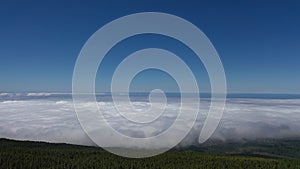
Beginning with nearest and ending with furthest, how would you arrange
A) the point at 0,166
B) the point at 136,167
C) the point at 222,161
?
the point at 0,166 → the point at 136,167 → the point at 222,161

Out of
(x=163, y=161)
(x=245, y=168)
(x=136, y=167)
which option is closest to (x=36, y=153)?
(x=136, y=167)

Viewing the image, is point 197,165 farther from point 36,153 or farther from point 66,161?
point 36,153

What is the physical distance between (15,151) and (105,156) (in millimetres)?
54574

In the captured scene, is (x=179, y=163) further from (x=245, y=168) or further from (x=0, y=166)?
(x=0, y=166)

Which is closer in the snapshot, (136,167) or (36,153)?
(136,167)

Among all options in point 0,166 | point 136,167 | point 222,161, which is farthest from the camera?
point 222,161

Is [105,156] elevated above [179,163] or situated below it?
above

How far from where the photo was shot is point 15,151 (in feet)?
610

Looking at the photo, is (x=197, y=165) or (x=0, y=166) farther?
(x=197, y=165)

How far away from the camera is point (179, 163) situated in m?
174

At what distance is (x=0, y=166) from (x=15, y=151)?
2893cm

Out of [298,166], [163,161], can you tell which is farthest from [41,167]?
[298,166]

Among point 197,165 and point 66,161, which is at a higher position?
point 66,161

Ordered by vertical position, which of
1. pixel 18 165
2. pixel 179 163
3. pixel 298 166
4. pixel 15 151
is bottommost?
pixel 298 166
